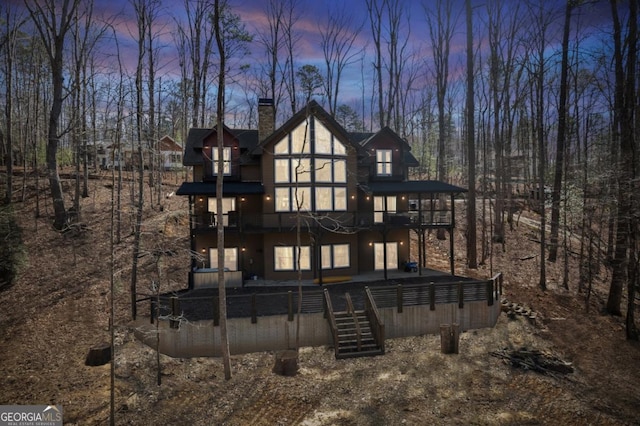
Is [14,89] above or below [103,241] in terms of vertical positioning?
above

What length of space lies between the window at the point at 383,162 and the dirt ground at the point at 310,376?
10467 mm

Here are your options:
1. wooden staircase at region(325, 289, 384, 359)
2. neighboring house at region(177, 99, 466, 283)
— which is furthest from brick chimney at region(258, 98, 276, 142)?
wooden staircase at region(325, 289, 384, 359)

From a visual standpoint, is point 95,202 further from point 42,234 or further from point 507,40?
point 507,40

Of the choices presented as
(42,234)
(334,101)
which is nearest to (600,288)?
(334,101)

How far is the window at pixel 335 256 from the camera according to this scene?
65.5ft

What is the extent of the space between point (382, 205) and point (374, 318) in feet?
30.9

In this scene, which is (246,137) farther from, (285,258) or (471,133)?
(471,133)

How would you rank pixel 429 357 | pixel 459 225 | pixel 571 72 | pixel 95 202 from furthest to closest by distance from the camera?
pixel 459 225 < pixel 95 202 < pixel 571 72 < pixel 429 357

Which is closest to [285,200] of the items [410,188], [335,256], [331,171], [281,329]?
[331,171]

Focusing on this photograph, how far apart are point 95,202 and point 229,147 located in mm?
12684

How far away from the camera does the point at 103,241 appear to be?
66.2ft

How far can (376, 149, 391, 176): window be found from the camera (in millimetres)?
21672

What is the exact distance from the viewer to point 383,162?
21.7m

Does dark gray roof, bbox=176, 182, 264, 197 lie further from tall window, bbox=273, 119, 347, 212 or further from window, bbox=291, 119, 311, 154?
window, bbox=291, 119, 311, 154
